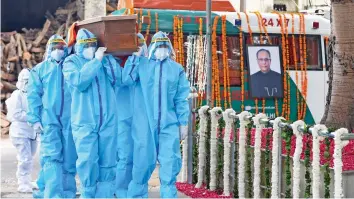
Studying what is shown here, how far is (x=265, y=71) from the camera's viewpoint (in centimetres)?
1373

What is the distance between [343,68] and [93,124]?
3461mm

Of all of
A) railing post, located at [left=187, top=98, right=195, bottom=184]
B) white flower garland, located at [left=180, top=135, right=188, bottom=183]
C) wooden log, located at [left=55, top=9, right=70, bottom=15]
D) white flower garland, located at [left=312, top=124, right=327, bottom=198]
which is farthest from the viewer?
wooden log, located at [left=55, top=9, right=70, bottom=15]

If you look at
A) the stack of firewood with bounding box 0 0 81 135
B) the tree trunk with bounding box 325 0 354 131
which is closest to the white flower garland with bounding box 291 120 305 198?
the tree trunk with bounding box 325 0 354 131

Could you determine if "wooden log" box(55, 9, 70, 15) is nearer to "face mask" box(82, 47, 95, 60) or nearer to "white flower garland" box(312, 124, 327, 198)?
"face mask" box(82, 47, 95, 60)

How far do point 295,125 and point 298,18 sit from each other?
7.15 meters

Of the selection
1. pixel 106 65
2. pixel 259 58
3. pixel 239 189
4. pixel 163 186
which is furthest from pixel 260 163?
pixel 259 58

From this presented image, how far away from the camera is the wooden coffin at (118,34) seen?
8125 mm

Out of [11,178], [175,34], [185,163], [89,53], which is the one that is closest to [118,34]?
[89,53]

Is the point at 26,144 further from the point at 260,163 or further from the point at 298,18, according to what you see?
the point at 298,18

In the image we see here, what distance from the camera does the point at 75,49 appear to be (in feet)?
27.3

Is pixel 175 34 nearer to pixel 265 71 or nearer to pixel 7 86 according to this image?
pixel 265 71

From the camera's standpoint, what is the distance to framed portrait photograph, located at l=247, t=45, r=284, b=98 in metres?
13.6

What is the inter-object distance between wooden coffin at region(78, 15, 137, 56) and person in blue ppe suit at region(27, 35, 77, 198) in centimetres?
73

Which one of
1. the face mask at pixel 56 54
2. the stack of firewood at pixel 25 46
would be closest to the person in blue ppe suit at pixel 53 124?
the face mask at pixel 56 54
